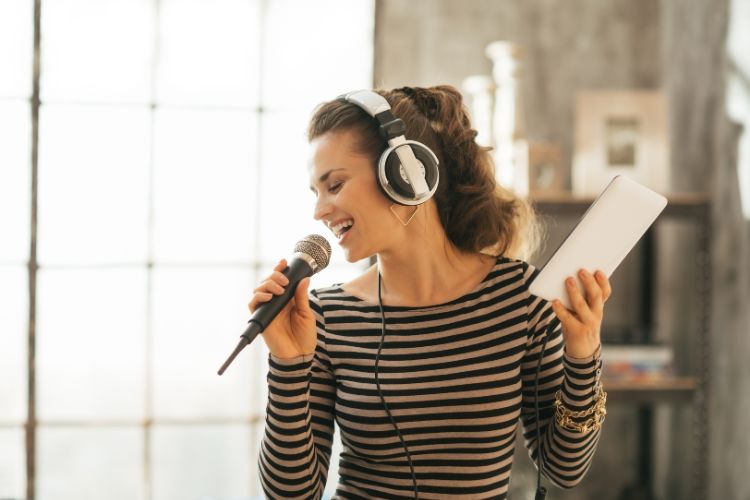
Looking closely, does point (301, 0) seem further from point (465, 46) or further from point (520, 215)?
point (520, 215)

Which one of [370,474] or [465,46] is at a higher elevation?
[465,46]

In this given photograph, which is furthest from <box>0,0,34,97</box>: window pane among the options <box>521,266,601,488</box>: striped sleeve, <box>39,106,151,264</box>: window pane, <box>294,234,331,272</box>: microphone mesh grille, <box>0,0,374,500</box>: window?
<box>521,266,601,488</box>: striped sleeve

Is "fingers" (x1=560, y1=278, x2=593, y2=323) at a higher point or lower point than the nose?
lower

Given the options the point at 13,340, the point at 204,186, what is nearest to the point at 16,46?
the point at 204,186

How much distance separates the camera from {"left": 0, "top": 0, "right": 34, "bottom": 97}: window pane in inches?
102

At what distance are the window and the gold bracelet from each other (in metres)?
1.68

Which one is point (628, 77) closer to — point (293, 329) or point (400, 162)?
point (400, 162)

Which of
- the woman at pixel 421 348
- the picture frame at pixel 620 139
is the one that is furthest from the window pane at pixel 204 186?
the woman at pixel 421 348

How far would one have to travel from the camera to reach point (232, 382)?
2.81m

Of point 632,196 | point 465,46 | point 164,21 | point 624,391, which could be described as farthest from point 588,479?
point 164,21

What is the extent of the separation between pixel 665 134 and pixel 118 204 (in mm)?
1893

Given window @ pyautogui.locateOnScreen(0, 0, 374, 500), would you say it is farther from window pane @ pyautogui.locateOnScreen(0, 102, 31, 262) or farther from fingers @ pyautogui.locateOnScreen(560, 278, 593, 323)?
fingers @ pyautogui.locateOnScreen(560, 278, 593, 323)

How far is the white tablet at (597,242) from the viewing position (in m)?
1.04

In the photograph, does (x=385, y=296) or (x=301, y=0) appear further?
(x=301, y=0)
